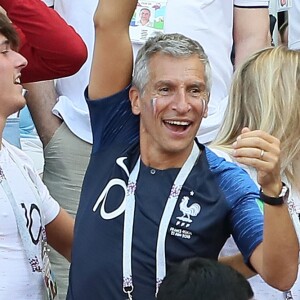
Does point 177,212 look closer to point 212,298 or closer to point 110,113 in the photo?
point 110,113

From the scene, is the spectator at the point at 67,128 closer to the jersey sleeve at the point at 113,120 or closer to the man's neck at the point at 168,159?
the jersey sleeve at the point at 113,120

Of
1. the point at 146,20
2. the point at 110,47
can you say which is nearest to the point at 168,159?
the point at 110,47

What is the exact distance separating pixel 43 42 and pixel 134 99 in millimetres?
721

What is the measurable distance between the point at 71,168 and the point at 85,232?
3.57 ft

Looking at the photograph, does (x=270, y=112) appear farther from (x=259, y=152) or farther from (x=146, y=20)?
(x=146, y=20)

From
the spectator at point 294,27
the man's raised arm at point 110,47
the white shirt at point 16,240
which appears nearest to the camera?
the white shirt at point 16,240

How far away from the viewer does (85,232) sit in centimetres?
267

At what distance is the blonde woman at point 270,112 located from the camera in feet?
9.54

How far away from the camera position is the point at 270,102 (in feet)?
9.70

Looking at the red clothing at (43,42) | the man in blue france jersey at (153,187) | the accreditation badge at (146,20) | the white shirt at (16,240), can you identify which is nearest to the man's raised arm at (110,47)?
the man in blue france jersey at (153,187)

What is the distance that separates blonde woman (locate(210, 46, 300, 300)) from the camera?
2908mm

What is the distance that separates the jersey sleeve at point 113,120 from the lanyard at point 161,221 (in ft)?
0.42

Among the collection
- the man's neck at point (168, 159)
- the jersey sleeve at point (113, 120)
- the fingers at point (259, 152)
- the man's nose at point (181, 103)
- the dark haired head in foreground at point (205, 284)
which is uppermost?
the fingers at point (259, 152)

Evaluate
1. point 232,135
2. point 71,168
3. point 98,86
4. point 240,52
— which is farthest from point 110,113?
point 240,52
